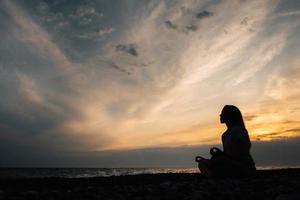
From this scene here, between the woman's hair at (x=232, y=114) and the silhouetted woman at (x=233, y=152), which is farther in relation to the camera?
the woman's hair at (x=232, y=114)

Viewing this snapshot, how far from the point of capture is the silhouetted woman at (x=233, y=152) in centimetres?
1146

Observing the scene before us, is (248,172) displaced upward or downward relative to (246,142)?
downward

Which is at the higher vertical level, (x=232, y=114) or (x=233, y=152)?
(x=232, y=114)

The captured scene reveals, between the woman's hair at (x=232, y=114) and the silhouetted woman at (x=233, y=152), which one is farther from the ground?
the woman's hair at (x=232, y=114)

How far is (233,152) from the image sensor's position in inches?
457

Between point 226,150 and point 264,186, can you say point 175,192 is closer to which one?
point 264,186

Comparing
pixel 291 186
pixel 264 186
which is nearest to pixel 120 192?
pixel 264 186

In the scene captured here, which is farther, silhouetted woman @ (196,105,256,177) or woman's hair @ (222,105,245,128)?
woman's hair @ (222,105,245,128)

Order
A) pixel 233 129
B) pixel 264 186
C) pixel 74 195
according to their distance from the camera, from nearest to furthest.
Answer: pixel 74 195
pixel 264 186
pixel 233 129

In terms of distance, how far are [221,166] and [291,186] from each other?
2826mm

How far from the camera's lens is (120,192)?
835 cm

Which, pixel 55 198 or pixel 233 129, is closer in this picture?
pixel 55 198

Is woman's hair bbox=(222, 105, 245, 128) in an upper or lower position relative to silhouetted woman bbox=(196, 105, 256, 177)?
upper

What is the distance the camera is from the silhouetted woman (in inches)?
451
